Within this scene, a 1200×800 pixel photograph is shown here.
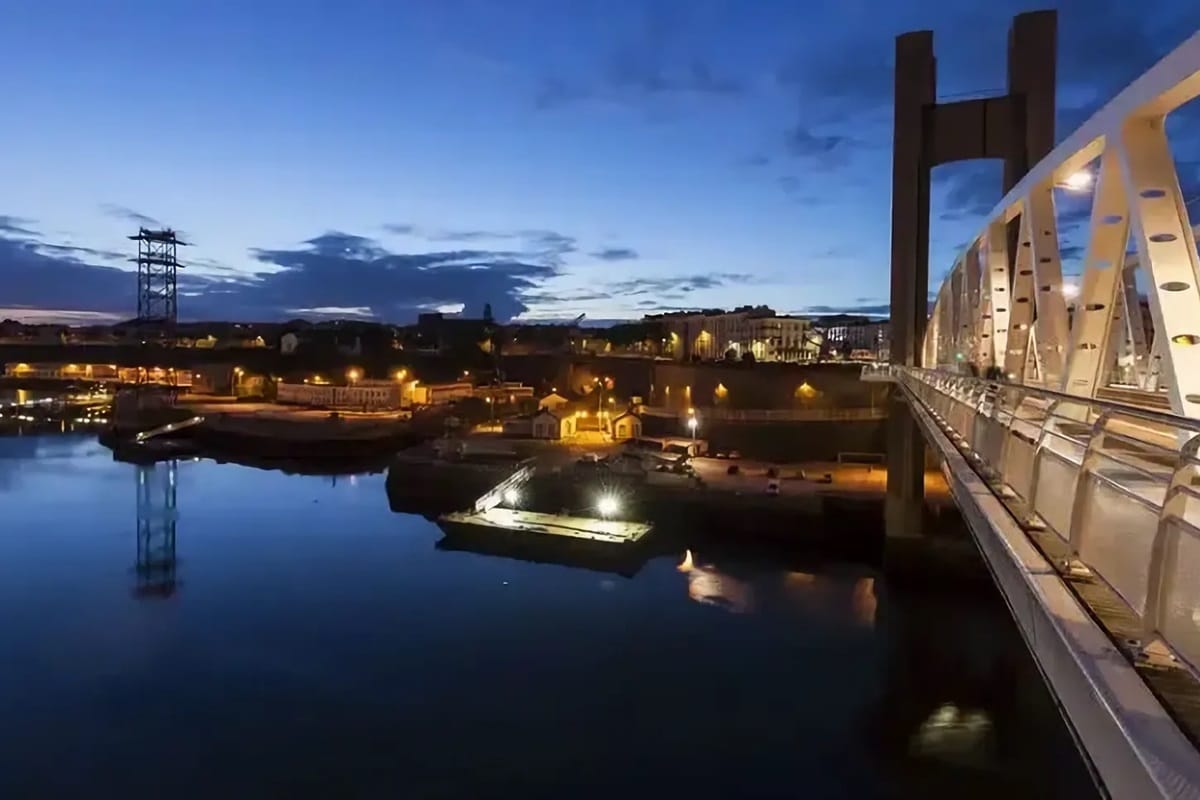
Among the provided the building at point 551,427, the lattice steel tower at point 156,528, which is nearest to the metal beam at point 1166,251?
the lattice steel tower at point 156,528

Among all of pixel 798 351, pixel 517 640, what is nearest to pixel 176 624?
pixel 517 640

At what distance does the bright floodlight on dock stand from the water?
6.83 ft

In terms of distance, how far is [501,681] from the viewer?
12477mm

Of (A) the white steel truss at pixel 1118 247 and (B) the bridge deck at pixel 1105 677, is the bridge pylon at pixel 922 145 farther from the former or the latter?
(B) the bridge deck at pixel 1105 677

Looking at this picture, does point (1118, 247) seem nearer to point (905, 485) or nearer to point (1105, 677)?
point (1105, 677)

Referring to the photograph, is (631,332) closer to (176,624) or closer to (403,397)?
(403,397)

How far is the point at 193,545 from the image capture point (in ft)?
70.4

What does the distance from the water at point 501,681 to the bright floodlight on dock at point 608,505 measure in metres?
2.08

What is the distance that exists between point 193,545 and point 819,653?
16104mm

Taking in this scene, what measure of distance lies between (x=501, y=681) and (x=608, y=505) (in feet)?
30.7

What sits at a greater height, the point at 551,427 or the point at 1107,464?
the point at 1107,464

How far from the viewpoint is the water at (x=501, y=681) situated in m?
9.92

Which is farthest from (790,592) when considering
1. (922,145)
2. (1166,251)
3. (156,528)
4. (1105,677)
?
(156,528)

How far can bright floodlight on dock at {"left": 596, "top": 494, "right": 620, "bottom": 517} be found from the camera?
70.3 feet
